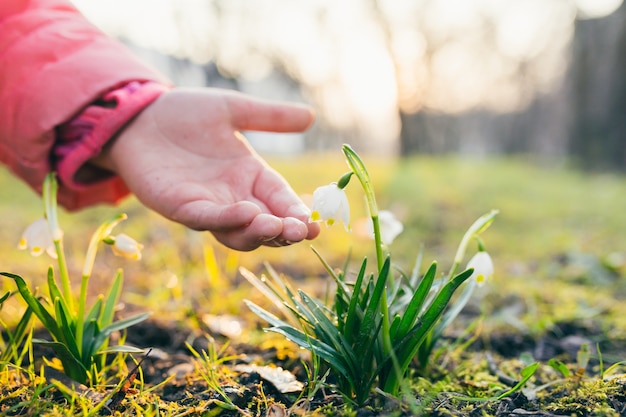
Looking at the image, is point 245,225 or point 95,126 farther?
point 95,126

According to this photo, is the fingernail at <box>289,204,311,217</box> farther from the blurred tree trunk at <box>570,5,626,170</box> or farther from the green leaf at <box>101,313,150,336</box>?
the blurred tree trunk at <box>570,5,626,170</box>

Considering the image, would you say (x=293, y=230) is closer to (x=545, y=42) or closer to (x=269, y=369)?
(x=269, y=369)

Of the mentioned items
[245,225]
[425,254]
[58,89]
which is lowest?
[425,254]

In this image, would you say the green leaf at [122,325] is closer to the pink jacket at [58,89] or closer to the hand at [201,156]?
the hand at [201,156]

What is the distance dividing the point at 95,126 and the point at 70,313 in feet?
2.31

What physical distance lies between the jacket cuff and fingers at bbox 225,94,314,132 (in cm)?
29

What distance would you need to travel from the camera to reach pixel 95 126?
5.98 feet

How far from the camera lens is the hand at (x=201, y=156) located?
1.57 meters

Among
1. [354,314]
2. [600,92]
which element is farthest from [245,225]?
[600,92]

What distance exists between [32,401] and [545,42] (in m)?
23.4

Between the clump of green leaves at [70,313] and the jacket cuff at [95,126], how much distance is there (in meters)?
0.28

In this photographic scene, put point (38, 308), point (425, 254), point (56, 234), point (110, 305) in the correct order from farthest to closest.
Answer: point (425, 254)
point (110, 305)
point (56, 234)
point (38, 308)

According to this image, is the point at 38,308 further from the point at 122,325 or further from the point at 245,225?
the point at 245,225

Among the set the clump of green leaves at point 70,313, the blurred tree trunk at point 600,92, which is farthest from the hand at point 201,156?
the blurred tree trunk at point 600,92
